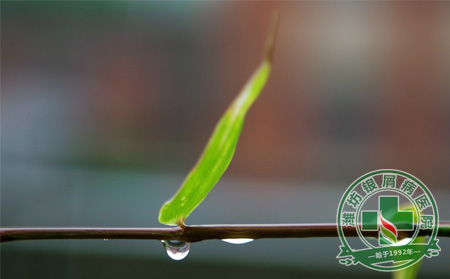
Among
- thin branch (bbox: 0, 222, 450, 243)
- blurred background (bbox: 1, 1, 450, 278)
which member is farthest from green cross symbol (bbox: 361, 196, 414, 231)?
blurred background (bbox: 1, 1, 450, 278)

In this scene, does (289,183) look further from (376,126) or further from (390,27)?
(390,27)

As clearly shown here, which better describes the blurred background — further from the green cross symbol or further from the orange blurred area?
the green cross symbol

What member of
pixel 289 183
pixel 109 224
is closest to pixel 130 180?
pixel 109 224

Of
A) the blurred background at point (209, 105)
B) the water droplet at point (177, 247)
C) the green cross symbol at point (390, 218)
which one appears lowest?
the water droplet at point (177, 247)

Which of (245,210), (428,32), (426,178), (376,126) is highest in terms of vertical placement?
(428,32)

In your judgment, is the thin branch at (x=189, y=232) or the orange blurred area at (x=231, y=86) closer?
the thin branch at (x=189, y=232)

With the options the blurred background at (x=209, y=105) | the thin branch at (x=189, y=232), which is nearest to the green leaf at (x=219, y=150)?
the thin branch at (x=189, y=232)

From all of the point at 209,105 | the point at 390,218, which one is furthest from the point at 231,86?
the point at 390,218

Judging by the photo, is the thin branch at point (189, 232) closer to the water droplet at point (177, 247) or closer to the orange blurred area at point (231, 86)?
the water droplet at point (177, 247)
